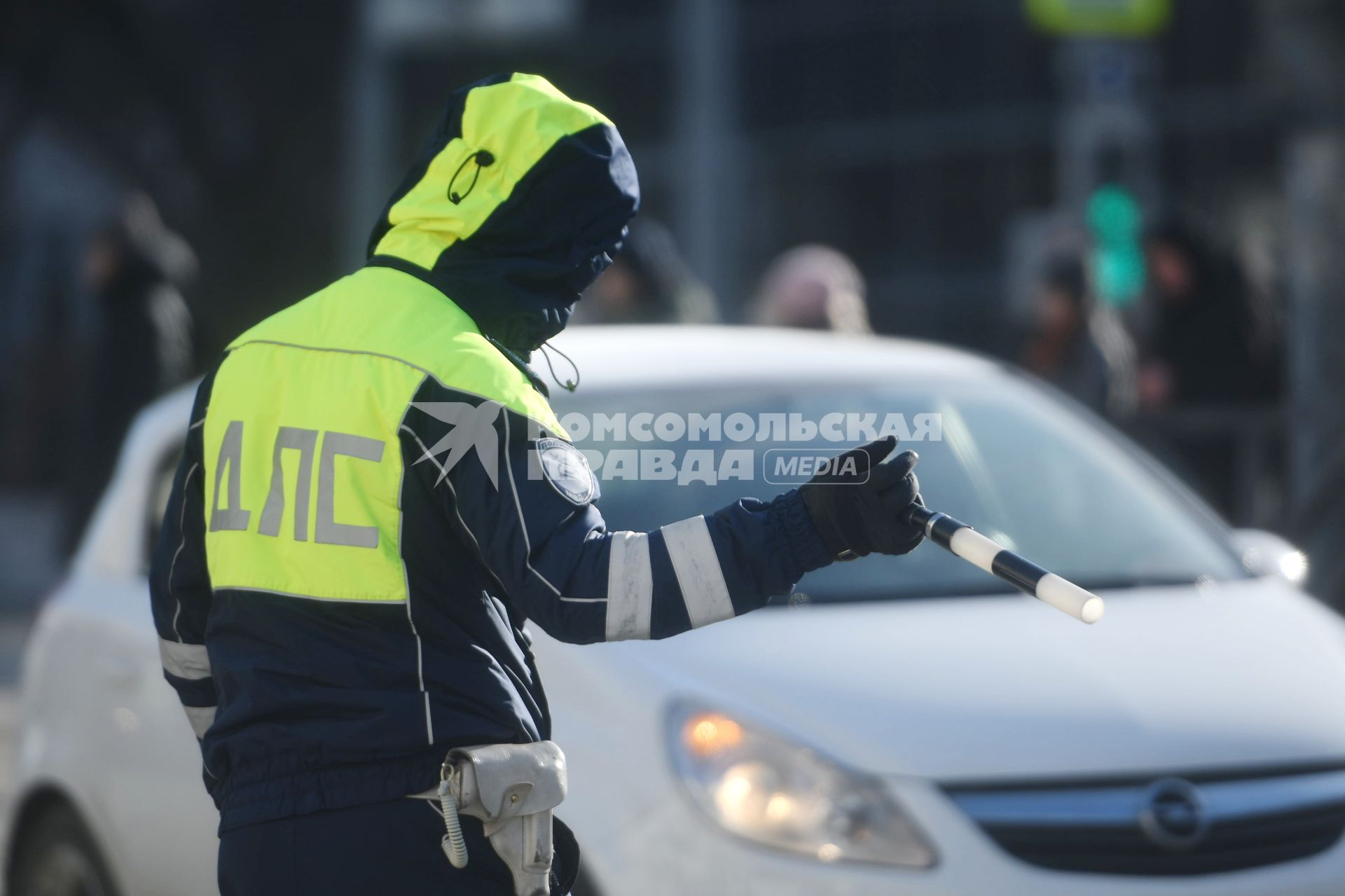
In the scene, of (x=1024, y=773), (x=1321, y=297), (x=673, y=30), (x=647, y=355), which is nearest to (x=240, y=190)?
(x=673, y=30)

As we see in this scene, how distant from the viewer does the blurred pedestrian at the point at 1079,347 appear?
695 centimetres

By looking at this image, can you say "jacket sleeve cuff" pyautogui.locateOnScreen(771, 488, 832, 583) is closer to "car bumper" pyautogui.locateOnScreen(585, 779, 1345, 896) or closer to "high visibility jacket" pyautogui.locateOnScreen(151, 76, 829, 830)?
"high visibility jacket" pyautogui.locateOnScreen(151, 76, 829, 830)

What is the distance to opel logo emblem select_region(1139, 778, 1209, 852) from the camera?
3.15m

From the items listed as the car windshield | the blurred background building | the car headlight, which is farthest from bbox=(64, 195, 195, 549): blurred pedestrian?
the car headlight

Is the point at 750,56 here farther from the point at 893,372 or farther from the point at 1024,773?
the point at 1024,773

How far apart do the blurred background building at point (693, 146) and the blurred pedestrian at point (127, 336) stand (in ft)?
0.05

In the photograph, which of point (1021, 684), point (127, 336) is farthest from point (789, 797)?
point (127, 336)

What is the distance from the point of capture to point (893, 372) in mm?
4094

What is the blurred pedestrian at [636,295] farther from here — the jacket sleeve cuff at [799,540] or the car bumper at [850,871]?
the jacket sleeve cuff at [799,540]

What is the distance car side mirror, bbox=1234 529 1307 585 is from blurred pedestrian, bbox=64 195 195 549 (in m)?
5.60

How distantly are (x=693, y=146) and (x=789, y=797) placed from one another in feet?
37.8

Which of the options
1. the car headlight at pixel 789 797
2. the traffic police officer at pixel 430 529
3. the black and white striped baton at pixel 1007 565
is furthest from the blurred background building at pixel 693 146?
the black and white striped baton at pixel 1007 565

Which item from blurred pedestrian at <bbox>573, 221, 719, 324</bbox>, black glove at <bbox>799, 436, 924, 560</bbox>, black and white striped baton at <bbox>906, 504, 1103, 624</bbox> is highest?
black glove at <bbox>799, 436, 924, 560</bbox>

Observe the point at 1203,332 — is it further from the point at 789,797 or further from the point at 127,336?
the point at 789,797
